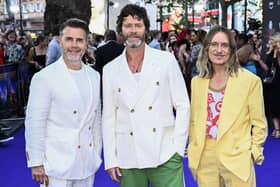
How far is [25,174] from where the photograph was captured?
5.77 m

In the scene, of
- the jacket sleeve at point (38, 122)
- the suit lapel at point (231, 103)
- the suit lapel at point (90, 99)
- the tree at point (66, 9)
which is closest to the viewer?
the jacket sleeve at point (38, 122)

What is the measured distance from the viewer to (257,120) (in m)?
3.00

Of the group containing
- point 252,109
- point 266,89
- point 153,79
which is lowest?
point 266,89

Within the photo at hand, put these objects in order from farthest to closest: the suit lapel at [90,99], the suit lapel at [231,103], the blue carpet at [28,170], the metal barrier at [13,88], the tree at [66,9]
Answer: the tree at [66,9], the metal barrier at [13,88], the blue carpet at [28,170], the suit lapel at [231,103], the suit lapel at [90,99]

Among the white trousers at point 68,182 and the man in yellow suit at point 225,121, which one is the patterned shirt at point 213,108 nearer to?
the man in yellow suit at point 225,121

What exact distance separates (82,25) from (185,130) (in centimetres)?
96

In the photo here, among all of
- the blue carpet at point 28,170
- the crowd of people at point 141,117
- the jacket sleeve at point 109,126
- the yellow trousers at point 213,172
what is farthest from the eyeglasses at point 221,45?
A: the blue carpet at point 28,170

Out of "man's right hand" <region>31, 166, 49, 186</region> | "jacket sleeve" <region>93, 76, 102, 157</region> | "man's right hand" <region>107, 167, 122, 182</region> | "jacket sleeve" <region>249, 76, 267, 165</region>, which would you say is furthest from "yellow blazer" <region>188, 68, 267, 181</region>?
"man's right hand" <region>31, 166, 49, 186</region>

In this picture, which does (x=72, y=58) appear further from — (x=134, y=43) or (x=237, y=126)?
(x=237, y=126)

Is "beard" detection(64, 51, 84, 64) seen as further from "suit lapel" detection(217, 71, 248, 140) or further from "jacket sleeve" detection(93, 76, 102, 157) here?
A: "suit lapel" detection(217, 71, 248, 140)

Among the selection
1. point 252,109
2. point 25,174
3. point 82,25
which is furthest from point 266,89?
point 82,25

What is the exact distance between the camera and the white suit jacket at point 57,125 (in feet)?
Answer: 9.00

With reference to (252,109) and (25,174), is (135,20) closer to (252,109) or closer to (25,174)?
(252,109)

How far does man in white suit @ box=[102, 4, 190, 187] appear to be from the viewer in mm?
2906
